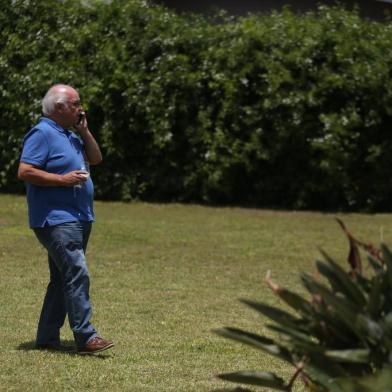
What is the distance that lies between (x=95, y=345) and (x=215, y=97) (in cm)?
943

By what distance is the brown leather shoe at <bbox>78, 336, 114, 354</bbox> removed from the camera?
7.27 meters

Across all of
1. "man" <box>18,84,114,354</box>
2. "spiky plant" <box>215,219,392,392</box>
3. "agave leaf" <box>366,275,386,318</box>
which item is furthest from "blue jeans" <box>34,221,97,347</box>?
"agave leaf" <box>366,275,386,318</box>

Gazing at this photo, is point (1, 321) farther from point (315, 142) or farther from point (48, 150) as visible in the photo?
point (315, 142)

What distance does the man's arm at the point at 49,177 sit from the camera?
23.4 ft

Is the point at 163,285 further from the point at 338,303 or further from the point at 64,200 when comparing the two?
the point at 338,303

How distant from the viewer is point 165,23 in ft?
54.1

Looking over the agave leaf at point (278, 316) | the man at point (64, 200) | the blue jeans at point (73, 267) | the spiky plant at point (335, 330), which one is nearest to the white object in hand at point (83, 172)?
the man at point (64, 200)

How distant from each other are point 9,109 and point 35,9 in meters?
1.62

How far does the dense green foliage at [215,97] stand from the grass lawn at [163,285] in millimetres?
588

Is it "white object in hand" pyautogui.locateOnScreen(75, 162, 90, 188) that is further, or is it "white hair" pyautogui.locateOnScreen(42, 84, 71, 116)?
"white hair" pyautogui.locateOnScreen(42, 84, 71, 116)

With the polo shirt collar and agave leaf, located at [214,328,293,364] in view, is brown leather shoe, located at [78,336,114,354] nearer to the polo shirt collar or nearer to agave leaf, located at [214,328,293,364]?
the polo shirt collar

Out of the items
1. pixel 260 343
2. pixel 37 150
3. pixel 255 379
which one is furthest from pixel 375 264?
pixel 37 150

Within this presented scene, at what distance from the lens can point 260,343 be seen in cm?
430

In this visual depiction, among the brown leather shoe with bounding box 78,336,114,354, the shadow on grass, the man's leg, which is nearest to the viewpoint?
the brown leather shoe with bounding box 78,336,114,354
